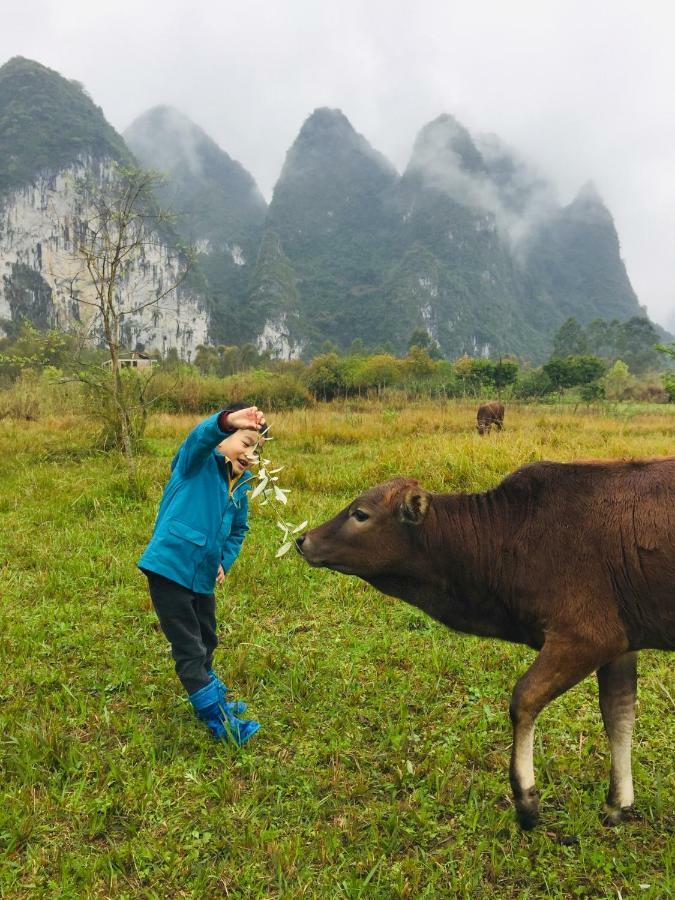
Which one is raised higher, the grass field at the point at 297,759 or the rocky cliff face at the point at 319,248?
the rocky cliff face at the point at 319,248

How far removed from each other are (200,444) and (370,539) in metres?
0.97

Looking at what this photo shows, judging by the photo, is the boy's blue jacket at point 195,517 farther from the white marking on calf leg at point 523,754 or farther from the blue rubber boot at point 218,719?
the white marking on calf leg at point 523,754

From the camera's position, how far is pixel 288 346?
124438 mm

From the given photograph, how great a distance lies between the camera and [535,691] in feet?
7.36

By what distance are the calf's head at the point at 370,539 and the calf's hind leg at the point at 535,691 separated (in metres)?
0.78

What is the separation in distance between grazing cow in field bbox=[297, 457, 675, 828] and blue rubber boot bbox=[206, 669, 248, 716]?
33.9 inches

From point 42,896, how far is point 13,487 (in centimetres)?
705

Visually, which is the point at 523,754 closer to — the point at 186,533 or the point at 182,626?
the point at 182,626

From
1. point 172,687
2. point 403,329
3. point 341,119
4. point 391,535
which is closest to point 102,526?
point 172,687

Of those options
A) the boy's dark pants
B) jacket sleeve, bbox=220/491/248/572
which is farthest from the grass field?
jacket sleeve, bbox=220/491/248/572

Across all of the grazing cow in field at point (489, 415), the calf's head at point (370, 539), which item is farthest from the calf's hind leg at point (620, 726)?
the grazing cow in field at point (489, 415)

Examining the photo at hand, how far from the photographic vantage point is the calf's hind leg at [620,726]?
2.53 meters

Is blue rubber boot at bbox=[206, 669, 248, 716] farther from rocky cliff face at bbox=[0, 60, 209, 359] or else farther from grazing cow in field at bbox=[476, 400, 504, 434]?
rocky cliff face at bbox=[0, 60, 209, 359]

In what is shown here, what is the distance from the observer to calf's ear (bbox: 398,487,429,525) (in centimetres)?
270
